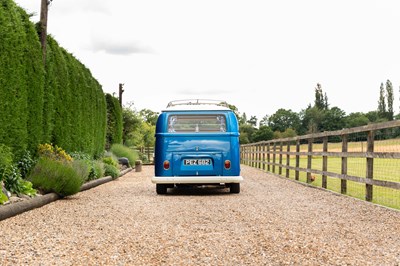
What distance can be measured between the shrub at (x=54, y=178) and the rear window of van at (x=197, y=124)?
2.53m

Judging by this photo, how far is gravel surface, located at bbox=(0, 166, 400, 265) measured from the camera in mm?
5570

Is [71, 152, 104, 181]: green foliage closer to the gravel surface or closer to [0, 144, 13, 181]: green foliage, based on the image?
the gravel surface

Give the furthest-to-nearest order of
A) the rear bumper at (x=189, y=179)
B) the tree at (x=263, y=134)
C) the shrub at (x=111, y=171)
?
the tree at (x=263, y=134)
the shrub at (x=111, y=171)
the rear bumper at (x=189, y=179)

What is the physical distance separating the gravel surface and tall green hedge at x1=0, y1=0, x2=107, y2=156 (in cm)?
199

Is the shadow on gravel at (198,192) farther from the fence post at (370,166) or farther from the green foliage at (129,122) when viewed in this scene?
the green foliage at (129,122)

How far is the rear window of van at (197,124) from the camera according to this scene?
43.6 feet

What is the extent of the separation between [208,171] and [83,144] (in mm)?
7412

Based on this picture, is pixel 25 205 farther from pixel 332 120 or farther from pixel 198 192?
pixel 332 120

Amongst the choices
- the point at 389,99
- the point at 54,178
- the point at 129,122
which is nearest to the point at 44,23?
the point at 54,178

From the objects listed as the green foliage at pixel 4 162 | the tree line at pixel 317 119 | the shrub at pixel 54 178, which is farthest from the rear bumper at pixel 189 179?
the tree line at pixel 317 119

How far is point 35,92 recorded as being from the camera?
13.0 meters

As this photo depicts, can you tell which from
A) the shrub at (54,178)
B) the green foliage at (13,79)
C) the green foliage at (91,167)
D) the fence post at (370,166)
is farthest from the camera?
the green foliage at (91,167)

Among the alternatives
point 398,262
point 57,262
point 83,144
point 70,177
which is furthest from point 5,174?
point 83,144

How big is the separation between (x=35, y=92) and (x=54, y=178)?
2.35m
